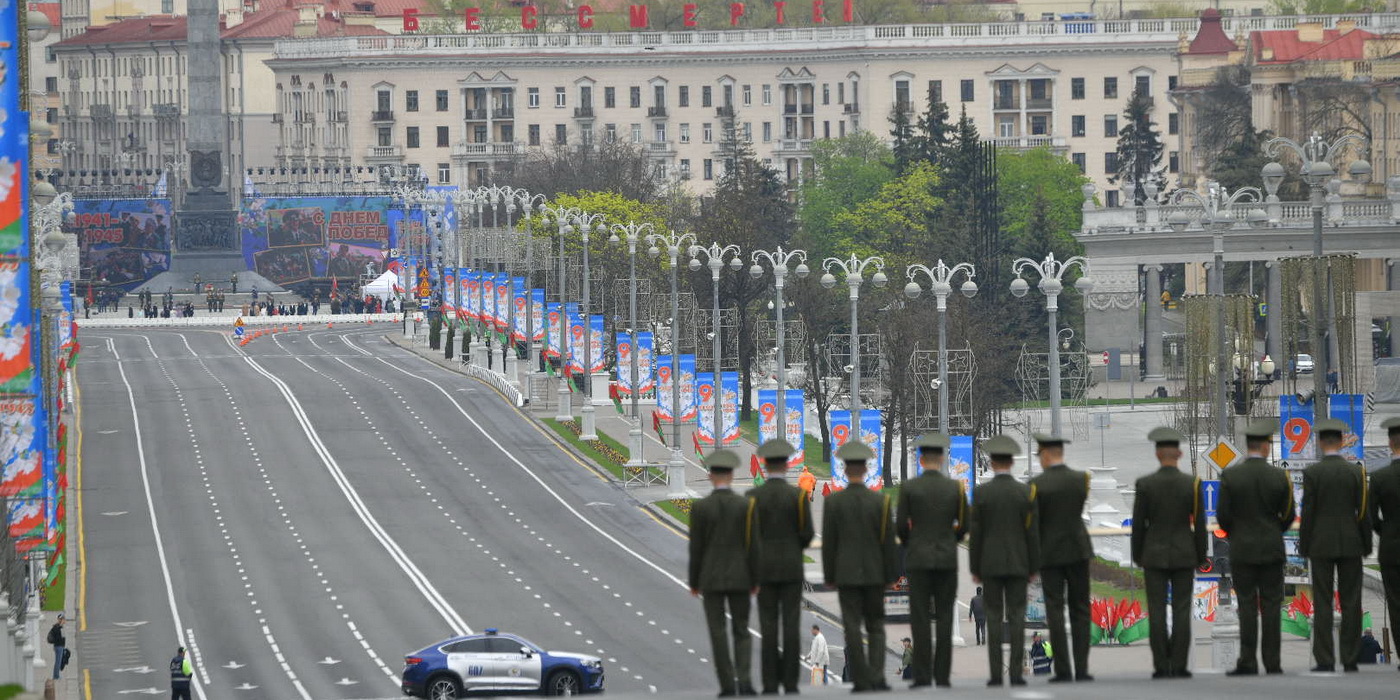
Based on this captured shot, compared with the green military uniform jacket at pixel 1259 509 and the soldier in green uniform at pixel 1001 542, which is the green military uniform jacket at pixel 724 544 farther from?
the green military uniform jacket at pixel 1259 509

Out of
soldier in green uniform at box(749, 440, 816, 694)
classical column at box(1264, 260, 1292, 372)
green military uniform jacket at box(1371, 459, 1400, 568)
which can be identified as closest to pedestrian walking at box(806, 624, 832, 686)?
green military uniform jacket at box(1371, 459, 1400, 568)

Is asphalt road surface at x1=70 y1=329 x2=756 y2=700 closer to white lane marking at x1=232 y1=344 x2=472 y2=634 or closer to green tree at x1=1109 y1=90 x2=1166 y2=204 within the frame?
white lane marking at x1=232 y1=344 x2=472 y2=634

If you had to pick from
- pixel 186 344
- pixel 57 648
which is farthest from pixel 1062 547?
pixel 186 344

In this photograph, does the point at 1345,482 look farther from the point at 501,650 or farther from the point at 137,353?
the point at 137,353

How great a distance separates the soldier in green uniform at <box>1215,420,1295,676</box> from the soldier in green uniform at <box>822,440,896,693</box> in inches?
146

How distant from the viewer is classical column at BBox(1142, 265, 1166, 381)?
117188mm

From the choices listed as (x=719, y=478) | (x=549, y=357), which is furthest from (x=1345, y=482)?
(x=549, y=357)

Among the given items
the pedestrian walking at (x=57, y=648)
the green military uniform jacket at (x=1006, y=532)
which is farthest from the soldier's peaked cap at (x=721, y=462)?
the pedestrian walking at (x=57, y=648)

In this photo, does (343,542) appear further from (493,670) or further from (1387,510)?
(1387,510)

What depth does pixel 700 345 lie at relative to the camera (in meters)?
97.1

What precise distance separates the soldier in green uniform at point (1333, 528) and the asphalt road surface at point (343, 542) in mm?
23421

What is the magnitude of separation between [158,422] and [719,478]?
7302 cm

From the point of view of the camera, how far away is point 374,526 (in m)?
75.2

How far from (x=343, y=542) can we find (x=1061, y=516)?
157 ft
